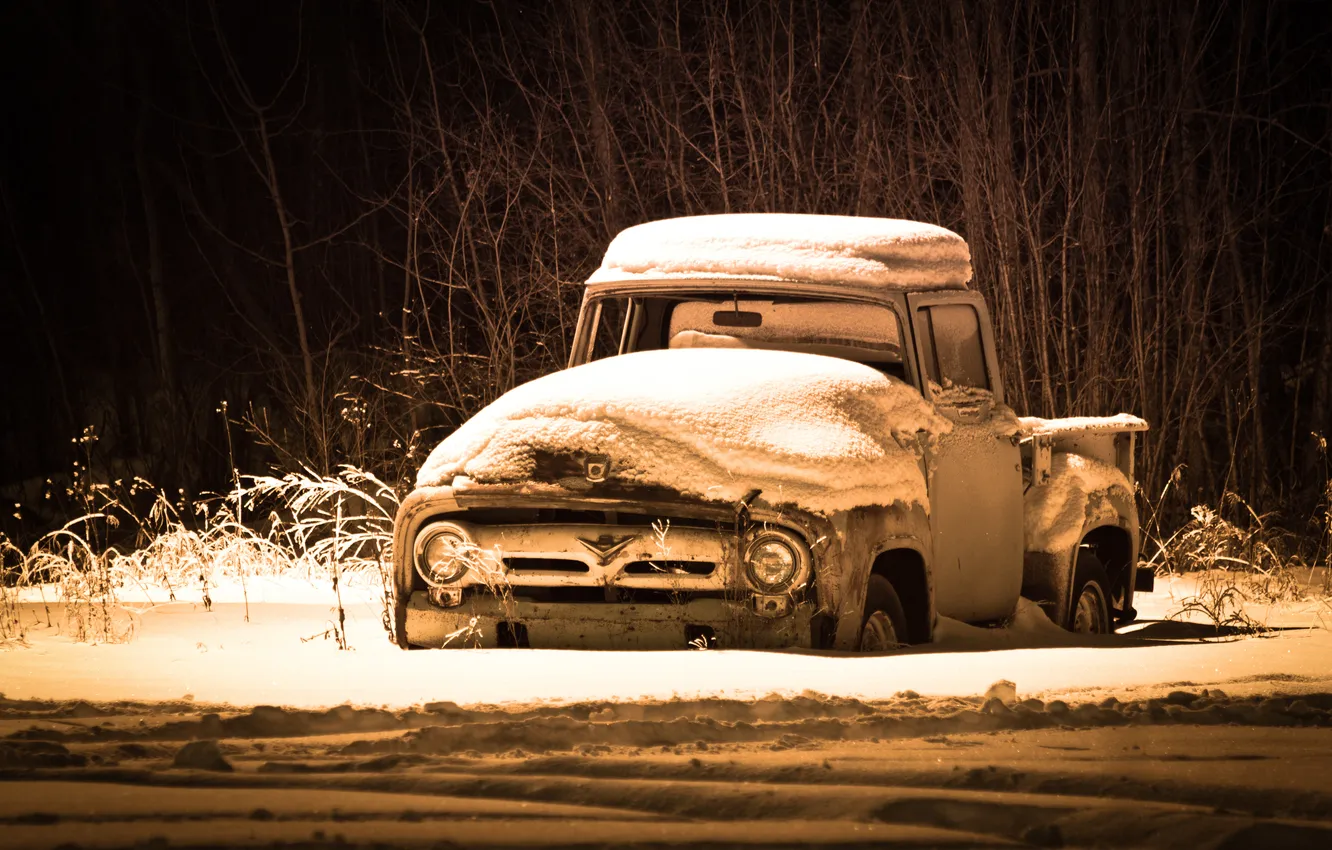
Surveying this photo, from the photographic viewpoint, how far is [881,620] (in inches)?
283

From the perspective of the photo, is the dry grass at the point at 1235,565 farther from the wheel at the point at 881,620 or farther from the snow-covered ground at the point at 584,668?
the wheel at the point at 881,620

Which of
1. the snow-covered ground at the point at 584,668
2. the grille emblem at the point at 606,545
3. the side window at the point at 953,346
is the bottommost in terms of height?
the snow-covered ground at the point at 584,668

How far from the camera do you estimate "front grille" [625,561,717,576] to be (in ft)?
22.4

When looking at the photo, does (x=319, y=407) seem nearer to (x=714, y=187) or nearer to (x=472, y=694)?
(x=714, y=187)

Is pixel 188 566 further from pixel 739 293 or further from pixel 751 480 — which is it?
pixel 751 480

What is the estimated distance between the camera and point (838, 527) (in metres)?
6.74

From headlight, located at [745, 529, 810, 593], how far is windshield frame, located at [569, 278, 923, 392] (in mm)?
1408

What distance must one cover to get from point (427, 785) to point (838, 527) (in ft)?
7.62

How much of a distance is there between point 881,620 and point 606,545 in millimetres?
1163

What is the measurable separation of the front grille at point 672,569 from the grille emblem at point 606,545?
0.09 meters

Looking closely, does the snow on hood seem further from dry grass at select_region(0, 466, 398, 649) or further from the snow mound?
the snow mound

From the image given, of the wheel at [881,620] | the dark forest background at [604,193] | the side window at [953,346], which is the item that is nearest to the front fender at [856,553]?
the wheel at [881,620]

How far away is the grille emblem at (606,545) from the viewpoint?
6789mm

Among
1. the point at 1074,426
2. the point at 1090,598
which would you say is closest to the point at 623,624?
the point at 1074,426
